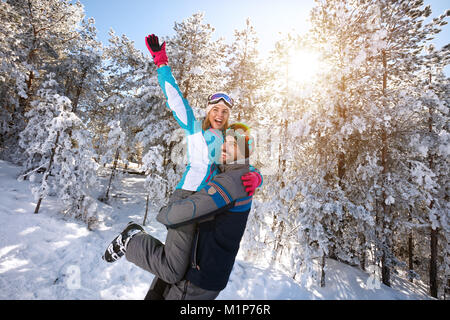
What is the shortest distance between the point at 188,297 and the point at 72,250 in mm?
7259

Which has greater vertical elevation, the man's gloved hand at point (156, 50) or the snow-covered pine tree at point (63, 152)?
the man's gloved hand at point (156, 50)

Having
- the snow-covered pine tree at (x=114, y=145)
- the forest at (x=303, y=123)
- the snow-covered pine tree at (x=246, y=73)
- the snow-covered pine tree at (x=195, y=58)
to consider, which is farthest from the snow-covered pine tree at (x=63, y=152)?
the snow-covered pine tree at (x=246, y=73)

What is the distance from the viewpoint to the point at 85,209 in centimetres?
955

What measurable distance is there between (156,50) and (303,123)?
5986 millimetres

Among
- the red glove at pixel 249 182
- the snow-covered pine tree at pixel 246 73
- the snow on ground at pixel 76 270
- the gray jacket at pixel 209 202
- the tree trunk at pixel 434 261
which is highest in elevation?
the snow-covered pine tree at pixel 246 73

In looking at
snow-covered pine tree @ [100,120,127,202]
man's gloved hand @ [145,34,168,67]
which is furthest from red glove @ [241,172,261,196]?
snow-covered pine tree @ [100,120,127,202]

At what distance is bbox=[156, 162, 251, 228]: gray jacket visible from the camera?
5.90 ft

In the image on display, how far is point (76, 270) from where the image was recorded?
234 inches

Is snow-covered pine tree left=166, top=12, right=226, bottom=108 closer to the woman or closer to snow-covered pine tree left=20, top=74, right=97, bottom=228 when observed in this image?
snow-covered pine tree left=20, top=74, right=97, bottom=228

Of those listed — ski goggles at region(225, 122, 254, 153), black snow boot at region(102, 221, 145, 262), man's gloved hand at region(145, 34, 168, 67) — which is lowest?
black snow boot at region(102, 221, 145, 262)

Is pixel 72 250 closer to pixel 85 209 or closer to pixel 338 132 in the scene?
pixel 85 209

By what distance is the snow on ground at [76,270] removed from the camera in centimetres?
525

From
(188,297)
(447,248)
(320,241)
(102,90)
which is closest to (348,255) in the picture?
(320,241)

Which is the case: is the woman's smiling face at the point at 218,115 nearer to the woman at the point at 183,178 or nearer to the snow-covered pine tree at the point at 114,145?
the woman at the point at 183,178
